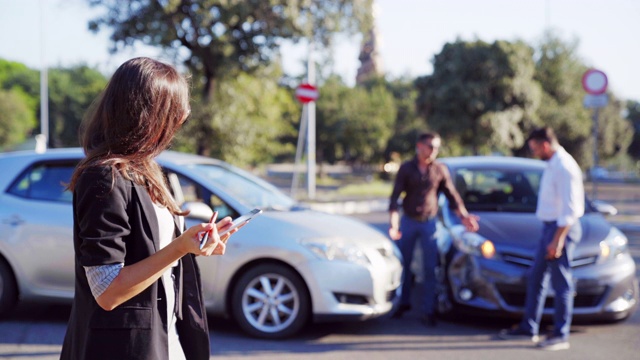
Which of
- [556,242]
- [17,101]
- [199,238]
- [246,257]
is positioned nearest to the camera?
[199,238]

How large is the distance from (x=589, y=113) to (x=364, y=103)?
14742 millimetres

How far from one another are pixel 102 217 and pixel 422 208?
492cm

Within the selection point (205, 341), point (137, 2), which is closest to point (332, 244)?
point (205, 341)

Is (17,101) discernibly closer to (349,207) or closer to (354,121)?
(354,121)

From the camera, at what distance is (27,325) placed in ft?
19.9

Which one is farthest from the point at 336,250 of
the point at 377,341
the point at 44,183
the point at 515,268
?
the point at 44,183

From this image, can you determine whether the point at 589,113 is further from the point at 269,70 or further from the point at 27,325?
the point at 27,325

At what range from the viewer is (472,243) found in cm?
625

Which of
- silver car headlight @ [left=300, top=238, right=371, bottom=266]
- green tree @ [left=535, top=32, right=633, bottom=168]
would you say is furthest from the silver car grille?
green tree @ [left=535, top=32, right=633, bottom=168]

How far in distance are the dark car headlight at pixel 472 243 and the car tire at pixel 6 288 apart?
4052 millimetres

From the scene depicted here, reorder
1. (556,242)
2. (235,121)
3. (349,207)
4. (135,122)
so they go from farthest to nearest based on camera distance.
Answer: (235,121) < (349,207) < (556,242) < (135,122)

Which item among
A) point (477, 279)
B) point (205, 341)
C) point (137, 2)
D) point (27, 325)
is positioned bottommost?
point (27, 325)

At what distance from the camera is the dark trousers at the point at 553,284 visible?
559 cm

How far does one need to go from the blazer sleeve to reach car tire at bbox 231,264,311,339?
12.4 ft
